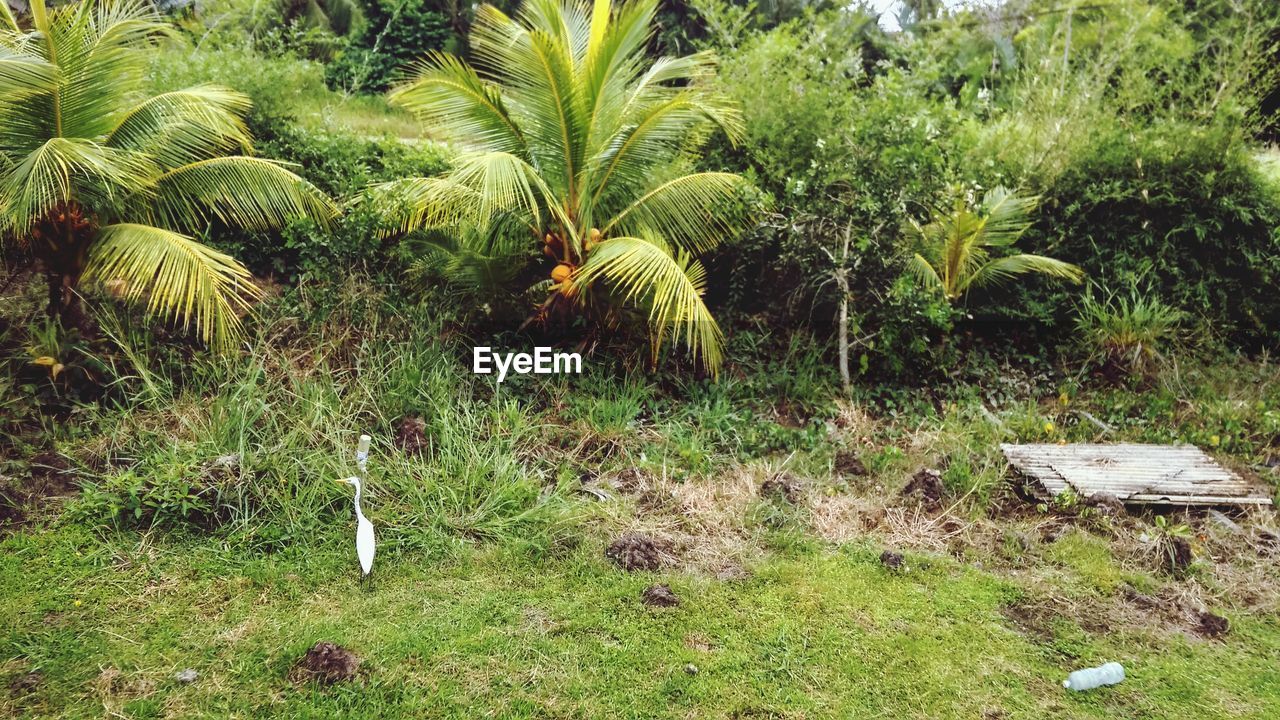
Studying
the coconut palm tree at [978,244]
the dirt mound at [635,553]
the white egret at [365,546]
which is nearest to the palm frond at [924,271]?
the coconut palm tree at [978,244]

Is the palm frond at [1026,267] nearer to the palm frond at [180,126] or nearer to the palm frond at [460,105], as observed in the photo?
the palm frond at [460,105]

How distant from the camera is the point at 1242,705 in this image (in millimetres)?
3053

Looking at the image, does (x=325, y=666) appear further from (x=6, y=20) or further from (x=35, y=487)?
(x=6, y=20)

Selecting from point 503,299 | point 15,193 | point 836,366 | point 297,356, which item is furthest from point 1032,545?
point 15,193

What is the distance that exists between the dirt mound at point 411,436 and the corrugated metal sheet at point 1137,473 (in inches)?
144

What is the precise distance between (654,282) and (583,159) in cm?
108

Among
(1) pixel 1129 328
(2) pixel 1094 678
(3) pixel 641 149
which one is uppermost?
(3) pixel 641 149

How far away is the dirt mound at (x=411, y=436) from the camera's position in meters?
4.51

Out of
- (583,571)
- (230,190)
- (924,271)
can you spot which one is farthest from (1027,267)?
(230,190)

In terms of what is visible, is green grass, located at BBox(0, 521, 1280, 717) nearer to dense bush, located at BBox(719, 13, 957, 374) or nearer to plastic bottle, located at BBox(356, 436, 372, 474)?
plastic bottle, located at BBox(356, 436, 372, 474)

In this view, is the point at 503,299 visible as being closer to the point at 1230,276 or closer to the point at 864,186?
the point at 864,186

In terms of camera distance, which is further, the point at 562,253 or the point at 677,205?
the point at 677,205

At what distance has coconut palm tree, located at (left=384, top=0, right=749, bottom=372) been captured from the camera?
4859 mm

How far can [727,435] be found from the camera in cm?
521
